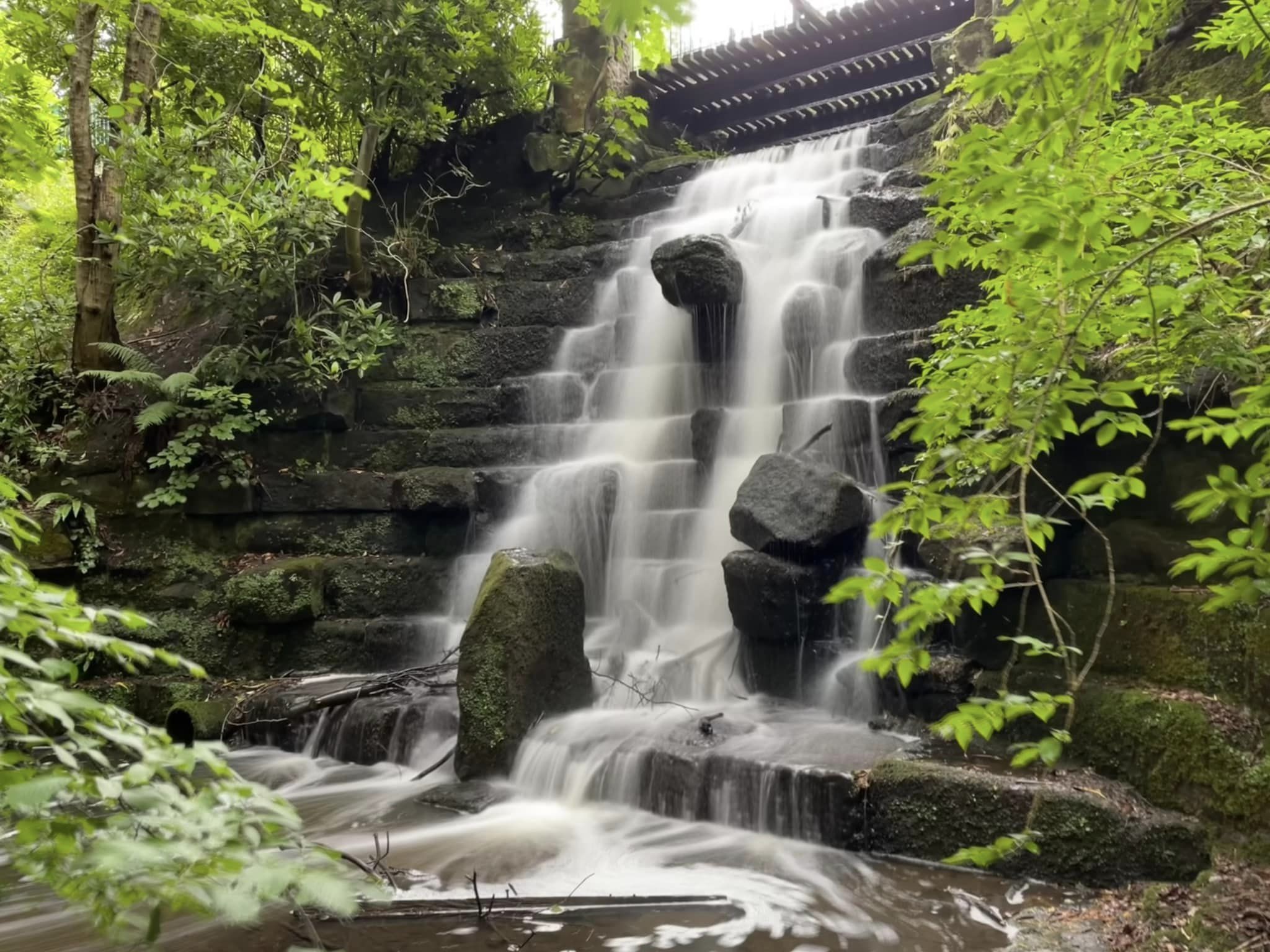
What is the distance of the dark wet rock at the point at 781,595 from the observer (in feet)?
19.0

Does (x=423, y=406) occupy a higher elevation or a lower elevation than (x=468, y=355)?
lower

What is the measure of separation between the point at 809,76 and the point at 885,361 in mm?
8511

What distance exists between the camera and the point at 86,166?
8.27m

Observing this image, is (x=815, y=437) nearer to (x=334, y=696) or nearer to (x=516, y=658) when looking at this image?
(x=516, y=658)

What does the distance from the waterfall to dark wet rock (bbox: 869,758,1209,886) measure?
55.4 inches

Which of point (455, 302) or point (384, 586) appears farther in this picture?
point (455, 302)

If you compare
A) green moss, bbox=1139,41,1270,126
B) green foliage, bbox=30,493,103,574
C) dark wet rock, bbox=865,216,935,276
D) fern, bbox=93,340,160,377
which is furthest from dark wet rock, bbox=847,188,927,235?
green foliage, bbox=30,493,103,574

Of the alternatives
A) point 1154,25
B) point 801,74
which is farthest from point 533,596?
point 801,74

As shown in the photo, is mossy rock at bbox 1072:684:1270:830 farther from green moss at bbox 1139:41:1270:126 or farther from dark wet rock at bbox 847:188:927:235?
dark wet rock at bbox 847:188:927:235

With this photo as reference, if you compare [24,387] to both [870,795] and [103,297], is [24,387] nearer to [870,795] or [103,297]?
[103,297]

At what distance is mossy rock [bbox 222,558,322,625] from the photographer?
727cm

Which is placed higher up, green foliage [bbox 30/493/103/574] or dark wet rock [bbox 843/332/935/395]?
dark wet rock [bbox 843/332/935/395]

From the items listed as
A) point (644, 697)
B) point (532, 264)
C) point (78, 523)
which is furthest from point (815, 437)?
point (78, 523)

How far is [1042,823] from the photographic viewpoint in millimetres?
3836
